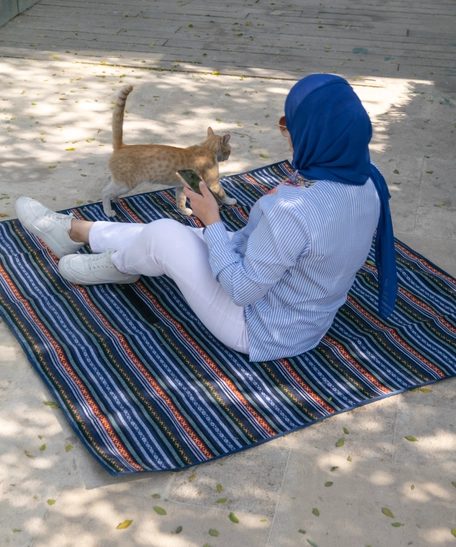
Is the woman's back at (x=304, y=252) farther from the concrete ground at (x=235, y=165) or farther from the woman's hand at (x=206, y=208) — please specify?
the concrete ground at (x=235, y=165)

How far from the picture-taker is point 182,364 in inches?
123

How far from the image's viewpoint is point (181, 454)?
2693mm

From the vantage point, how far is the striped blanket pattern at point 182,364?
279cm

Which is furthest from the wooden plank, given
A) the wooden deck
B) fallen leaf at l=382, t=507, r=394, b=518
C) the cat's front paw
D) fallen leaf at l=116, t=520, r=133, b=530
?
fallen leaf at l=382, t=507, r=394, b=518

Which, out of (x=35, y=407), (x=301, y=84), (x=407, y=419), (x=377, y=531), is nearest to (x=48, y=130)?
(x=35, y=407)

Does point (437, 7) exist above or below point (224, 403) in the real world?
above

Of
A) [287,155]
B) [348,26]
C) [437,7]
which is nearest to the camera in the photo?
[287,155]

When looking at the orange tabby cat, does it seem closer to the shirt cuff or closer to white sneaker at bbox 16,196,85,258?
white sneaker at bbox 16,196,85,258

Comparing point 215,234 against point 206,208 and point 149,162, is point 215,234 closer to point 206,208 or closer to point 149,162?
point 206,208

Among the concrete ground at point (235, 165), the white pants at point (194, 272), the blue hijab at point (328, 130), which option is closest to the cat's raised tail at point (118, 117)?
the concrete ground at point (235, 165)

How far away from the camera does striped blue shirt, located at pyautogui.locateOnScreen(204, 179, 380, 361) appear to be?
8.25ft

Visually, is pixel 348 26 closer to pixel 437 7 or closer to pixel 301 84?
pixel 437 7

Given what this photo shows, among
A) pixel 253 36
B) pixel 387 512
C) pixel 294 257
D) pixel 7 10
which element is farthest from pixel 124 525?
pixel 7 10

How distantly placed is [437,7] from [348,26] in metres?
1.60
